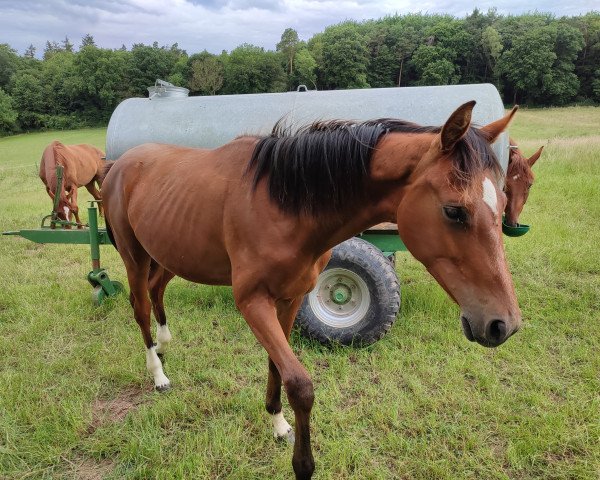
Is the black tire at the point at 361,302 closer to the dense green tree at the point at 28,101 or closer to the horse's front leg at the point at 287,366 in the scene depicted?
the horse's front leg at the point at 287,366

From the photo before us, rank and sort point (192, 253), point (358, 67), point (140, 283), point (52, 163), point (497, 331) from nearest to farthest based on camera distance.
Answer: point (497, 331) → point (192, 253) → point (140, 283) → point (52, 163) → point (358, 67)

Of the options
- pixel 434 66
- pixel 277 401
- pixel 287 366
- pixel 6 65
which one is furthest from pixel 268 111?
pixel 6 65

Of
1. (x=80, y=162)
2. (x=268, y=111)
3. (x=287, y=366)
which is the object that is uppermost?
(x=268, y=111)

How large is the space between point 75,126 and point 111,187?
45522 mm

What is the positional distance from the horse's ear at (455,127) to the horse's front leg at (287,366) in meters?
1.02

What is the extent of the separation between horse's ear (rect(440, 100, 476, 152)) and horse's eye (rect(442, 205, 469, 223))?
0.67ft

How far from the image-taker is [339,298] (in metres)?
3.37

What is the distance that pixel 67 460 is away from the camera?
2184 mm

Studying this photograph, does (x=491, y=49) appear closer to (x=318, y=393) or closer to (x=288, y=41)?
(x=288, y=41)

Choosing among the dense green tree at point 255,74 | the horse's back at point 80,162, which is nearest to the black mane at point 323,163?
the horse's back at point 80,162

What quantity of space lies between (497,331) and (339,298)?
2164mm

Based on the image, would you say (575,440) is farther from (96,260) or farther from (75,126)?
(75,126)

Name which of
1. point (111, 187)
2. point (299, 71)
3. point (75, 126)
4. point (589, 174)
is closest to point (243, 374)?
point (111, 187)

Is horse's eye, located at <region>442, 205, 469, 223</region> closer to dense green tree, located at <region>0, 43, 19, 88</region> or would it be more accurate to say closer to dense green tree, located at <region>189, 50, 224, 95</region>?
dense green tree, located at <region>189, 50, 224, 95</region>
